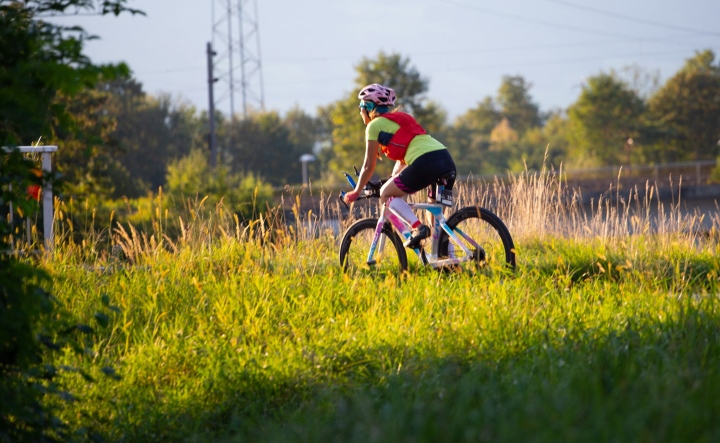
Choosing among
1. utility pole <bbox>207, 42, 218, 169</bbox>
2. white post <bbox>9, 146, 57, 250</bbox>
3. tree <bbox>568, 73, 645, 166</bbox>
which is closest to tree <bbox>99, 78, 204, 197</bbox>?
utility pole <bbox>207, 42, 218, 169</bbox>

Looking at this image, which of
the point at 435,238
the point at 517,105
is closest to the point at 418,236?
the point at 435,238

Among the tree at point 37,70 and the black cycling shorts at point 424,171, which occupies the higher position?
the tree at point 37,70

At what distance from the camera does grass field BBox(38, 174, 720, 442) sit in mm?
2930

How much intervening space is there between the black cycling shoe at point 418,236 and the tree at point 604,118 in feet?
184

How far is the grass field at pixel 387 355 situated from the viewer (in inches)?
115

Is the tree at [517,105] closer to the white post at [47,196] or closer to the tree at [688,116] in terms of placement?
the tree at [688,116]

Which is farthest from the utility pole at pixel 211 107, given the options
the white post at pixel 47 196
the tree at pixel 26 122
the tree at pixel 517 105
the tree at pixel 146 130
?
the tree at pixel 517 105

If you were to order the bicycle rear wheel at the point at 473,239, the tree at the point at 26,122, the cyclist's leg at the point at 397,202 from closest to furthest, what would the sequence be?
the tree at the point at 26,122 < the bicycle rear wheel at the point at 473,239 < the cyclist's leg at the point at 397,202

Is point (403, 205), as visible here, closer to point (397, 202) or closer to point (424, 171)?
point (397, 202)

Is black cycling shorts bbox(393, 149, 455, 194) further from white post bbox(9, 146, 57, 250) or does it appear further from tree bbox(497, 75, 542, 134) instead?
tree bbox(497, 75, 542, 134)

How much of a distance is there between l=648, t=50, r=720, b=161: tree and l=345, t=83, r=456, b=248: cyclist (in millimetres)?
56353

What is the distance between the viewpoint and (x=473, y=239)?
22.2 feet

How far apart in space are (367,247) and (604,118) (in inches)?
2281

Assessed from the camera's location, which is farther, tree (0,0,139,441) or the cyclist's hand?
the cyclist's hand
